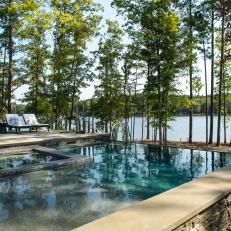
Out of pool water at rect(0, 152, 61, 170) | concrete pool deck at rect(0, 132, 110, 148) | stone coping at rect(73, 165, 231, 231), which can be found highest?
concrete pool deck at rect(0, 132, 110, 148)

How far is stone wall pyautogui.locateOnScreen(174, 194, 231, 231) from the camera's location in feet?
10.2

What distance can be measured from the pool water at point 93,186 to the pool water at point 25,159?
1.19 metres

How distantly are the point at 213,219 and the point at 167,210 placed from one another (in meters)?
0.70

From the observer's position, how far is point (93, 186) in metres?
5.45

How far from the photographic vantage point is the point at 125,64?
1591cm

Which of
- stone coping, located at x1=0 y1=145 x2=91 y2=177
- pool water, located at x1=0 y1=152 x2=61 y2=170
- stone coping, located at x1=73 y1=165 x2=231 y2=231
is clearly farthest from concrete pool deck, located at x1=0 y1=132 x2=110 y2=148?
stone coping, located at x1=73 y1=165 x2=231 y2=231

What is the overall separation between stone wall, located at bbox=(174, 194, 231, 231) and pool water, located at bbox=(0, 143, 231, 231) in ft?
4.46

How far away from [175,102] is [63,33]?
6.28 meters

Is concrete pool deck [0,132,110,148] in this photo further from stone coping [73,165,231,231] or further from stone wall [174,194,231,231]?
stone wall [174,194,231,231]

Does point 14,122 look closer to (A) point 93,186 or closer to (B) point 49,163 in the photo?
(B) point 49,163

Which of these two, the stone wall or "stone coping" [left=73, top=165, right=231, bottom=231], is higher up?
"stone coping" [left=73, top=165, right=231, bottom=231]

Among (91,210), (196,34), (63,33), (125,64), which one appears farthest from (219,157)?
(63,33)

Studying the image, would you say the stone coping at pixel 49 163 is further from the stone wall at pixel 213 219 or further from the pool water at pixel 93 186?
the stone wall at pixel 213 219

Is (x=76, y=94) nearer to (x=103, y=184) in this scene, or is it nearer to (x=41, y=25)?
(x=41, y=25)
